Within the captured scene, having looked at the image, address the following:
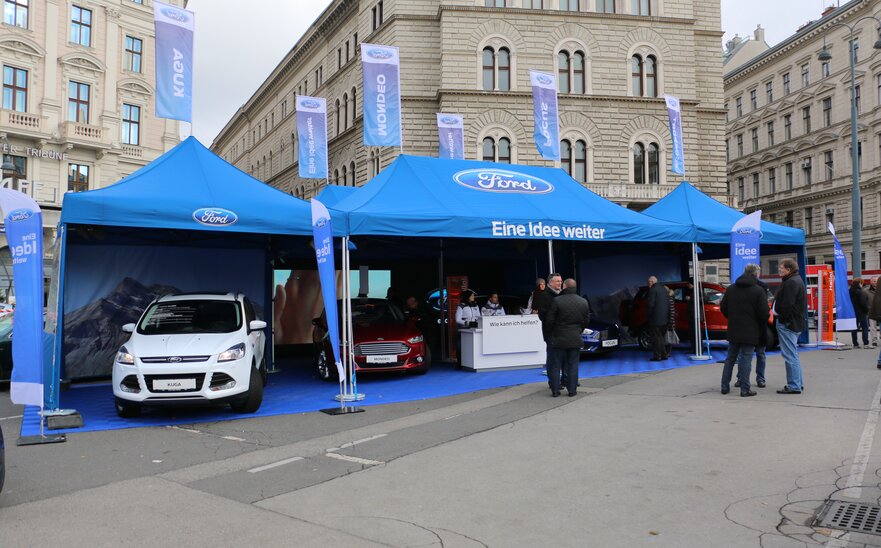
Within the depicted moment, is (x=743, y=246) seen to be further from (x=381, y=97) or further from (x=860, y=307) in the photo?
(x=381, y=97)

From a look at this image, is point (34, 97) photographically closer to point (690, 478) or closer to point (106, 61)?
Answer: point (106, 61)

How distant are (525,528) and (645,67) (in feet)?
133

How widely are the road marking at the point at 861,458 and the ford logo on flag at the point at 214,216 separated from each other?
26.9 feet

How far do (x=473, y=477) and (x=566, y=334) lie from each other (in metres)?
4.38

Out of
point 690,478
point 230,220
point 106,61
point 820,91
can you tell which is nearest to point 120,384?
point 230,220

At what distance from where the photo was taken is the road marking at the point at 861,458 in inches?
197

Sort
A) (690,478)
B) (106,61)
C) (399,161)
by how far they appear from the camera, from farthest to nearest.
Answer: (106,61) < (399,161) < (690,478)

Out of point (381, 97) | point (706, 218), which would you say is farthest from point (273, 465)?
point (381, 97)

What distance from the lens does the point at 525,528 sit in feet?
14.5

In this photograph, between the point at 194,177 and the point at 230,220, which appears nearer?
the point at 230,220

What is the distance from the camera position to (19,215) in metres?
7.83

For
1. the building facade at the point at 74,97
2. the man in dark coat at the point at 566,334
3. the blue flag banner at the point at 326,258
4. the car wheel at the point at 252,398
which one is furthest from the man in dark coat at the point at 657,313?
the building facade at the point at 74,97

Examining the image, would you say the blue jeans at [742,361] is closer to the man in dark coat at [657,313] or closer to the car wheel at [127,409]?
the man in dark coat at [657,313]

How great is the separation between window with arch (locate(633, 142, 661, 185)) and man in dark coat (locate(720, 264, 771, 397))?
3197 cm
